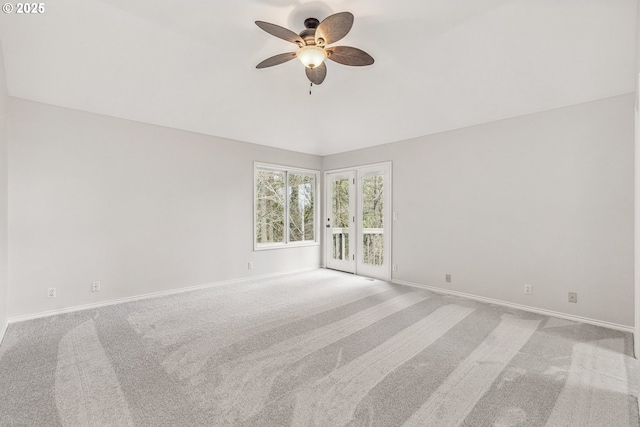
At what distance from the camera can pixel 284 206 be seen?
5.72 m

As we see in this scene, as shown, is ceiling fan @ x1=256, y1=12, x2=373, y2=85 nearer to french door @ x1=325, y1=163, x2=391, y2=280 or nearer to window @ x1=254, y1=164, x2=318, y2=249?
french door @ x1=325, y1=163, x2=391, y2=280

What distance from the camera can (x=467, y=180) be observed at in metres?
4.10

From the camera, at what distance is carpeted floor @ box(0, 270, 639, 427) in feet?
5.71

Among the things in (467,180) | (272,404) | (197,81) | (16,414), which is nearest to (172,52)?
(197,81)

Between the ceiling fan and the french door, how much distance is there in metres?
2.64

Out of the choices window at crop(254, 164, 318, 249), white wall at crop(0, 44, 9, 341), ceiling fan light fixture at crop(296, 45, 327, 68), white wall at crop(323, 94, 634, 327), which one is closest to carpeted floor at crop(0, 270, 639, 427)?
white wall at crop(0, 44, 9, 341)

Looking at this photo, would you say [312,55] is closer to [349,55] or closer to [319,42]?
[319,42]

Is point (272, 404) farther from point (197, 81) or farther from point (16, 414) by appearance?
point (197, 81)

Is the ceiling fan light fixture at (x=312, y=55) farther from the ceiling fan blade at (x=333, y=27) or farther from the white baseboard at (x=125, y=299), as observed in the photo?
the white baseboard at (x=125, y=299)

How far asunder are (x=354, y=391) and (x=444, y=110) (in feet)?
11.9

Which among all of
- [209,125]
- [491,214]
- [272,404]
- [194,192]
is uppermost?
[209,125]

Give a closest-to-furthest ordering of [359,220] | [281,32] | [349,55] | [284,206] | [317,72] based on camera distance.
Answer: [281,32], [349,55], [317,72], [359,220], [284,206]

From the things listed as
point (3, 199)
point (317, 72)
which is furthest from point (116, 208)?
point (317, 72)

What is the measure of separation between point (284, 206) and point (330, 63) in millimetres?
2902
